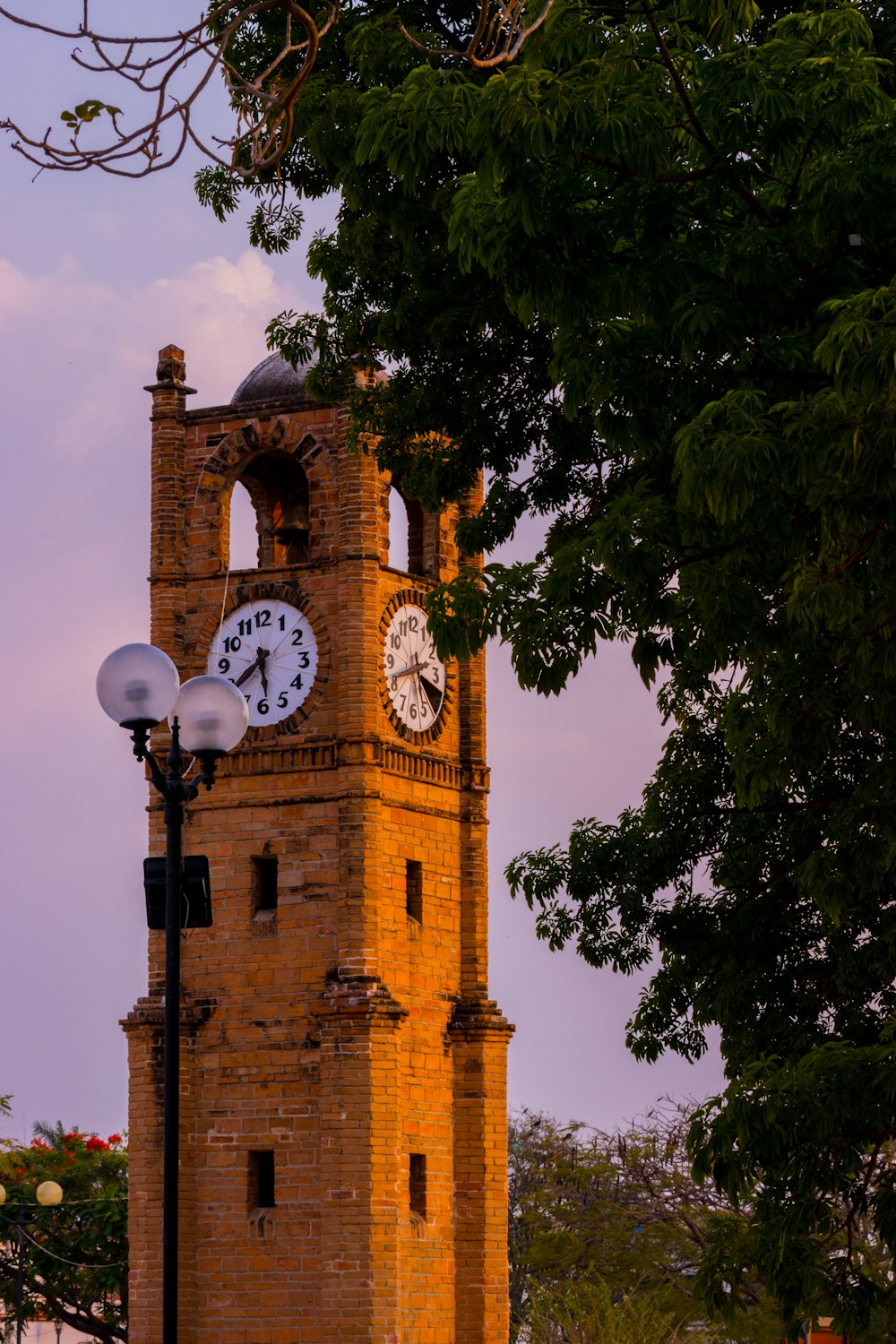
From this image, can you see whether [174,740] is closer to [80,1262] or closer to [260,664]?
[260,664]

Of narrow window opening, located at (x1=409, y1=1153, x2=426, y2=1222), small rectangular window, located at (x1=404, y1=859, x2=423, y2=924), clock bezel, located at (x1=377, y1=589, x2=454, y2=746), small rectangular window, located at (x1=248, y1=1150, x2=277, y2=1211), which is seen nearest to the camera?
small rectangular window, located at (x1=248, y1=1150, x2=277, y2=1211)

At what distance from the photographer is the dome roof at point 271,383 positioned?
133 ft

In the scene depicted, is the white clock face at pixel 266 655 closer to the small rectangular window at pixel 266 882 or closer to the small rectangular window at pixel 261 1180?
the small rectangular window at pixel 266 882

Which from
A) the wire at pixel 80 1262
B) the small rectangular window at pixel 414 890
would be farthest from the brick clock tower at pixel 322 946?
the wire at pixel 80 1262

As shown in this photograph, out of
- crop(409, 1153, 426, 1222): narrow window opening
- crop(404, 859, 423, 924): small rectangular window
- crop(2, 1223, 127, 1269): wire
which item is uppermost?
crop(404, 859, 423, 924): small rectangular window

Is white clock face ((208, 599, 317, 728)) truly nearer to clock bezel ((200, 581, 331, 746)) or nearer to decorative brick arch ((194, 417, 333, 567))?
clock bezel ((200, 581, 331, 746))

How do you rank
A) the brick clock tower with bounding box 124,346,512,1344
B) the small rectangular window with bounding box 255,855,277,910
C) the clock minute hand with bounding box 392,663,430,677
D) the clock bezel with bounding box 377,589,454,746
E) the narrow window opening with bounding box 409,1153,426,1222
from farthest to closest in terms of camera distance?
the clock minute hand with bounding box 392,663,430,677
the clock bezel with bounding box 377,589,454,746
the small rectangular window with bounding box 255,855,277,910
the narrow window opening with bounding box 409,1153,426,1222
the brick clock tower with bounding box 124,346,512,1344

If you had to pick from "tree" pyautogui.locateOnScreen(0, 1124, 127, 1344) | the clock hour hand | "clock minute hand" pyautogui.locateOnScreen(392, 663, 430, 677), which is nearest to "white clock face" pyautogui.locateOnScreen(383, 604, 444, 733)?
"clock minute hand" pyautogui.locateOnScreen(392, 663, 430, 677)

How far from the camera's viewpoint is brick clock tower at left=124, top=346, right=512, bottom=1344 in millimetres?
36438

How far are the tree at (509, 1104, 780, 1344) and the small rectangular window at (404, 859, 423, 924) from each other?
7844 mm

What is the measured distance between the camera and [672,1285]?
1873 inches

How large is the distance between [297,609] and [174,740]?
21495mm

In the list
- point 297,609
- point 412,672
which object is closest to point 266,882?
point 412,672

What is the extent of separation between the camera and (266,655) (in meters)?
39.1
